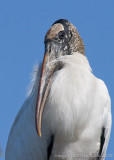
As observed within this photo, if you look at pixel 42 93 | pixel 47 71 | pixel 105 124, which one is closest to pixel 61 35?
pixel 47 71

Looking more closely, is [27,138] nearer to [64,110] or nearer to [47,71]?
[64,110]

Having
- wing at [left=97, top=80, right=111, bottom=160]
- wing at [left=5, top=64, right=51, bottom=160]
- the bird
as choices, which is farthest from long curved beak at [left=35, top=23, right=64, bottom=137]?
wing at [left=97, top=80, right=111, bottom=160]

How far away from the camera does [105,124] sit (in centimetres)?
389

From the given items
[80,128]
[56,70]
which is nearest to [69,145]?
[80,128]

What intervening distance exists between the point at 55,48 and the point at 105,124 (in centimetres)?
96

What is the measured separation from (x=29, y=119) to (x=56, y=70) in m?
0.61

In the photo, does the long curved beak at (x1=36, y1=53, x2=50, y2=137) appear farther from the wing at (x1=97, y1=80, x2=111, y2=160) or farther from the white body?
the wing at (x1=97, y1=80, x2=111, y2=160)

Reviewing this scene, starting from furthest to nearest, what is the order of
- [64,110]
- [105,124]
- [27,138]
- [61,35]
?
[61,35]
[27,138]
[105,124]
[64,110]

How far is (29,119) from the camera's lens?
157 inches

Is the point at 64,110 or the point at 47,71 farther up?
the point at 47,71

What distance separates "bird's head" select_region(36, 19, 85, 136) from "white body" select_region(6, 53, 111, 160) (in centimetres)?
7

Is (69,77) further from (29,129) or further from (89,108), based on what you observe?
(29,129)

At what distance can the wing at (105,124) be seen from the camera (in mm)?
3869

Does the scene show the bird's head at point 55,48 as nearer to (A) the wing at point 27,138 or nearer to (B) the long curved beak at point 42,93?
(B) the long curved beak at point 42,93
